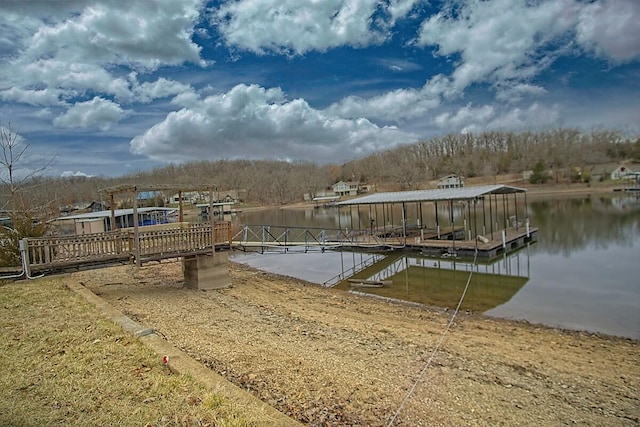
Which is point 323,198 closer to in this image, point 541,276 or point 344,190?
point 344,190

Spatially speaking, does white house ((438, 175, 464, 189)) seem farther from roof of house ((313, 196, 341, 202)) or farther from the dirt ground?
the dirt ground

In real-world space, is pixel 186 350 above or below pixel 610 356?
above

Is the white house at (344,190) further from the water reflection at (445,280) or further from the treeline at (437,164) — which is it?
the water reflection at (445,280)

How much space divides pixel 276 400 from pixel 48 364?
3.19m

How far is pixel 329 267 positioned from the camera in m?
20.5

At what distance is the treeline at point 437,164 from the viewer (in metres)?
85.7

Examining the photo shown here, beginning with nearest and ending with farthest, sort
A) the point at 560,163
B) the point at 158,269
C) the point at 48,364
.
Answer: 1. the point at 48,364
2. the point at 158,269
3. the point at 560,163

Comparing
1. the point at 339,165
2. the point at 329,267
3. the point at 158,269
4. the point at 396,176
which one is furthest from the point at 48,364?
the point at 339,165

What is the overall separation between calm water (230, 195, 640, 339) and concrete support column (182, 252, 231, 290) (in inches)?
206

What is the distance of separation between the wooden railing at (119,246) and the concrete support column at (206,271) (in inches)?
15.9

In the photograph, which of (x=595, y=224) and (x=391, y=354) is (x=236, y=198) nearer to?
(x=595, y=224)

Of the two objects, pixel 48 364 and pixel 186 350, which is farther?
pixel 186 350

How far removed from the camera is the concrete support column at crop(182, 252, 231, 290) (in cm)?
1288

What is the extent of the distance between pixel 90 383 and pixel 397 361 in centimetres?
450
